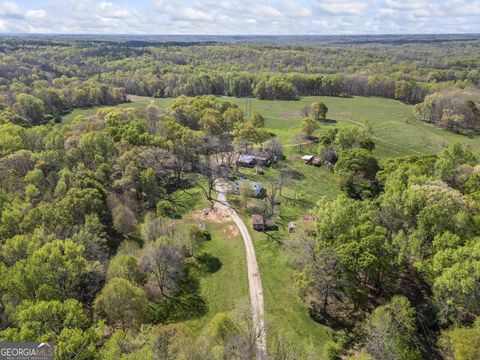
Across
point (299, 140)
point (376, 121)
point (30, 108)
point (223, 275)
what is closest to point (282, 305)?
point (223, 275)

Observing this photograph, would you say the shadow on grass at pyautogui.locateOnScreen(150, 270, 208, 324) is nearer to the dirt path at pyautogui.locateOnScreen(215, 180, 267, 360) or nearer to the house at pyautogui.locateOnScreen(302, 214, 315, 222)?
the dirt path at pyautogui.locateOnScreen(215, 180, 267, 360)

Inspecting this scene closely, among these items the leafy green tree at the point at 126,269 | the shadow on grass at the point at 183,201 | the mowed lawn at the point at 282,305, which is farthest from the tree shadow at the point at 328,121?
the leafy green tree at the point at 126,269

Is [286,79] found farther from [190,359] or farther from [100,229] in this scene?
[190,359]

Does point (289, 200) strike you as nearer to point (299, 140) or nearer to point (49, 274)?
point (299, 140)

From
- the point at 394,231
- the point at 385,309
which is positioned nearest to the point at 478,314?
the point at 385,309

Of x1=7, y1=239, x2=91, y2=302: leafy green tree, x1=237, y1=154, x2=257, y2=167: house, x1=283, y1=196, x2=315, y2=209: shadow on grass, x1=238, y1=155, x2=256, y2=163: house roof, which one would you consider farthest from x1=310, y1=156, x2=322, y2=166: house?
x1=7, y1=239, x2=91, y2=302: leafy green tree

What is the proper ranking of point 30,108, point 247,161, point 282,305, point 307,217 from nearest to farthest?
point 282,305 → point 307,217 → point 247,161 → point 30,108
